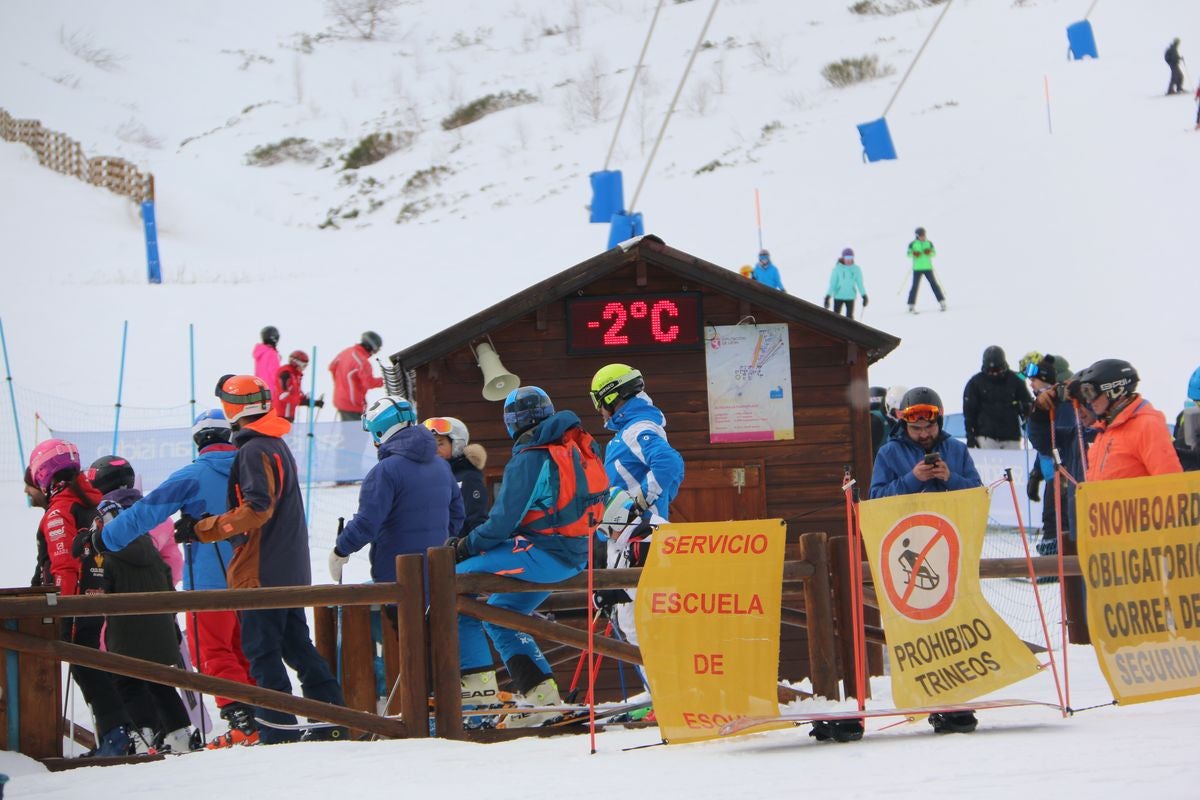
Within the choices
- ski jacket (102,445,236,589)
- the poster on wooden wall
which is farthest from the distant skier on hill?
ski jacket (102,445,236,589)

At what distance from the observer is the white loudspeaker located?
1068 cm

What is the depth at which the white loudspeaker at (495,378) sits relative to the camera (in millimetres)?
10680

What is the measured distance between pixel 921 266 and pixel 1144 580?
60.8 ft

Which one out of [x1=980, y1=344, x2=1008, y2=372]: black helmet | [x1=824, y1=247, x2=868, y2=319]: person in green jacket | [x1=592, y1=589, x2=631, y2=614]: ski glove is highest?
[x1=824, y1=247, x2=868, y2=319]: person in green jacket

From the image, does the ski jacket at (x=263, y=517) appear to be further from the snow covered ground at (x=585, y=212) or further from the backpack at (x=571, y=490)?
the backpack at (x=571, y=490)

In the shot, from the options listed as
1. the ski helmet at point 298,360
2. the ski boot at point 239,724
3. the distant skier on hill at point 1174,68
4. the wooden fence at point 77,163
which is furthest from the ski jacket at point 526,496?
the wooden fence at point 77,163

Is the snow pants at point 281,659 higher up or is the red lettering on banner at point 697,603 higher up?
the red lettering on banner at point 697,603

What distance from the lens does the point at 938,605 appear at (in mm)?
5980

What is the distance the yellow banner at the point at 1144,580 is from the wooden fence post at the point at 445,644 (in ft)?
9.55

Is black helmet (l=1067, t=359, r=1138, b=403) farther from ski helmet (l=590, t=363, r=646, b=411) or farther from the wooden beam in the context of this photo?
the wooden beam

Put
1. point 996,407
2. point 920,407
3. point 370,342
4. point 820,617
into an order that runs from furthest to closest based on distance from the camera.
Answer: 1. point 370,342
2. point 996,407
3. point 920,407
4. point 820,617

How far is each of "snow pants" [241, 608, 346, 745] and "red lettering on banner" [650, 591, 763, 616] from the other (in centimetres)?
199

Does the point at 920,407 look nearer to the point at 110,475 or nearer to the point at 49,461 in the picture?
the point at 110,475

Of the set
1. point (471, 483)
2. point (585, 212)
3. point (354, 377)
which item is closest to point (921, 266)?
point (354, 377)
